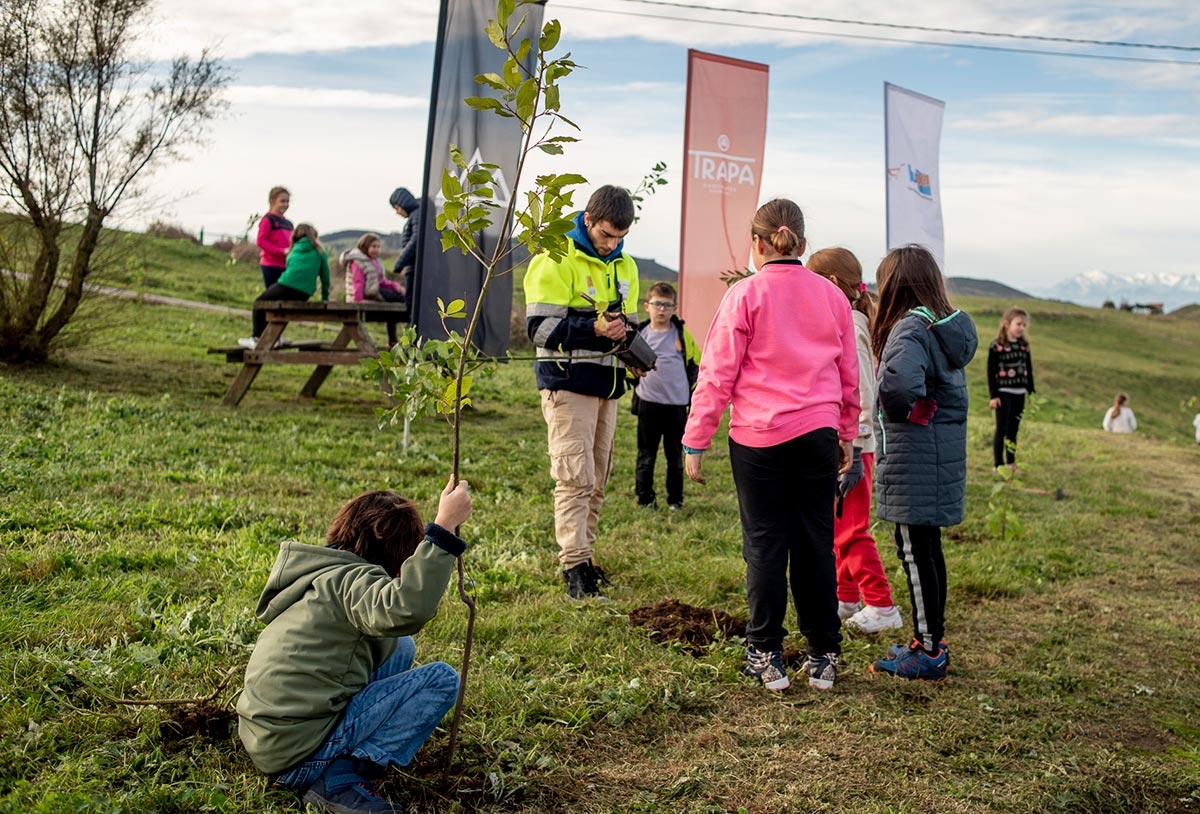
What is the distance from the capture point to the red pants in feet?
17.1

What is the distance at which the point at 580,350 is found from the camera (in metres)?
5.16

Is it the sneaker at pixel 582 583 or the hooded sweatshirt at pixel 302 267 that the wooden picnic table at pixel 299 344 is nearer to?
the hooded sweatshirt at pixel 302 267

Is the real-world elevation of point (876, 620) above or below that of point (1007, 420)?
below

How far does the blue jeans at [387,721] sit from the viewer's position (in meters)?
3.01

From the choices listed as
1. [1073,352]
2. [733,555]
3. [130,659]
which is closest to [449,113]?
[733,555]

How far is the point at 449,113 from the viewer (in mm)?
8773

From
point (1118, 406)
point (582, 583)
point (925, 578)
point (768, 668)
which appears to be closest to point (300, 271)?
point (582, 583)

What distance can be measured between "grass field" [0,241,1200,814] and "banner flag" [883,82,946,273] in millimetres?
4450

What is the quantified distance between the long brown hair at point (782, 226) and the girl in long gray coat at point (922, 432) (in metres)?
0.66

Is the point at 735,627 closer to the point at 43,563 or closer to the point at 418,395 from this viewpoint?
the point at 418,395

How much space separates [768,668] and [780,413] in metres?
1.12

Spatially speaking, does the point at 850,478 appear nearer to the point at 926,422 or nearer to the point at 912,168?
the point at 926,422

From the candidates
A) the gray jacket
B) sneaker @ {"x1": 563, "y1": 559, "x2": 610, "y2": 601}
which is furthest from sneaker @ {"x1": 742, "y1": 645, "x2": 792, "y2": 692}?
sneaker @ {"x1": 563, "y1": 559, "x2": 610, "y2": 601}

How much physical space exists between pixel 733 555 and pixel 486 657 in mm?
2552
